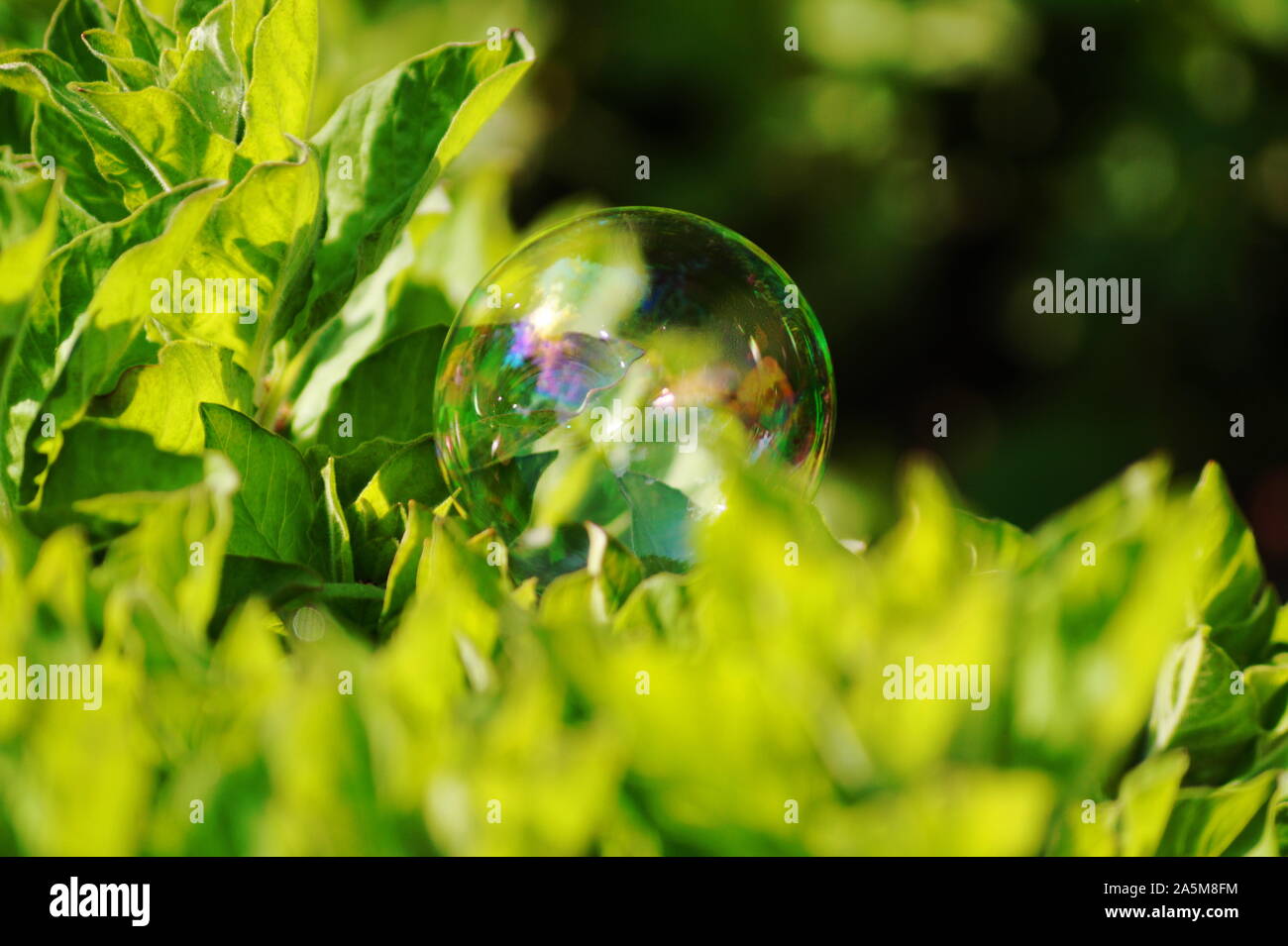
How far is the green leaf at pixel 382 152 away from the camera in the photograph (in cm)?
118

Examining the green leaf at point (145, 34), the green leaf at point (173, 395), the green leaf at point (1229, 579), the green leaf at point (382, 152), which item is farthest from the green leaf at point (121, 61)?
the green leaf at point (1229, 579)

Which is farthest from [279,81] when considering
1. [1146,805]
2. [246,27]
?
[1146,805]

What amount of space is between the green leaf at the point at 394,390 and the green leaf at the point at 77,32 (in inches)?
14.4

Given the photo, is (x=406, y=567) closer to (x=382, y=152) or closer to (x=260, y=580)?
(x=260, y=580)

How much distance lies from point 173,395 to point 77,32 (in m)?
0.51

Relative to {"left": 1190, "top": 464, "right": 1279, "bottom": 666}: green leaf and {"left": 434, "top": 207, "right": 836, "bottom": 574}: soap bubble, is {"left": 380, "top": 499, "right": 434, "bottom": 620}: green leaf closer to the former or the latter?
{"left": 434, "top": 207, "right": 836, "bottom": 574}: soap bubble

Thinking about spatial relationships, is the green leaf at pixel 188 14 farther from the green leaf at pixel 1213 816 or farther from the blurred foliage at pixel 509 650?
the green leaf at pixel 1213 816

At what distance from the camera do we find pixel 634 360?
1292 millimetres

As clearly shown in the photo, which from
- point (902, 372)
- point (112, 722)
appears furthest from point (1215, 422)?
point (112, 722)

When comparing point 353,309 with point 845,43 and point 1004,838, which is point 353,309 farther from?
point 845,43

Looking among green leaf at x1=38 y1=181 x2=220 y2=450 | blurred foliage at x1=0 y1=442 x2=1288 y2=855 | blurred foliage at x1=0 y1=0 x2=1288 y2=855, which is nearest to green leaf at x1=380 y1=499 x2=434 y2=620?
blurred foliage at x1=0 y1=0 x2=1288 y2=855

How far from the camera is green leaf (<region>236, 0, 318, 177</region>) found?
1.09 metres

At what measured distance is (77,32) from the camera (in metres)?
1.30

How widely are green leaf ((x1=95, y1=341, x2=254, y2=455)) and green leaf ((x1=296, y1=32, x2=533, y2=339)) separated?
0.19 meters
